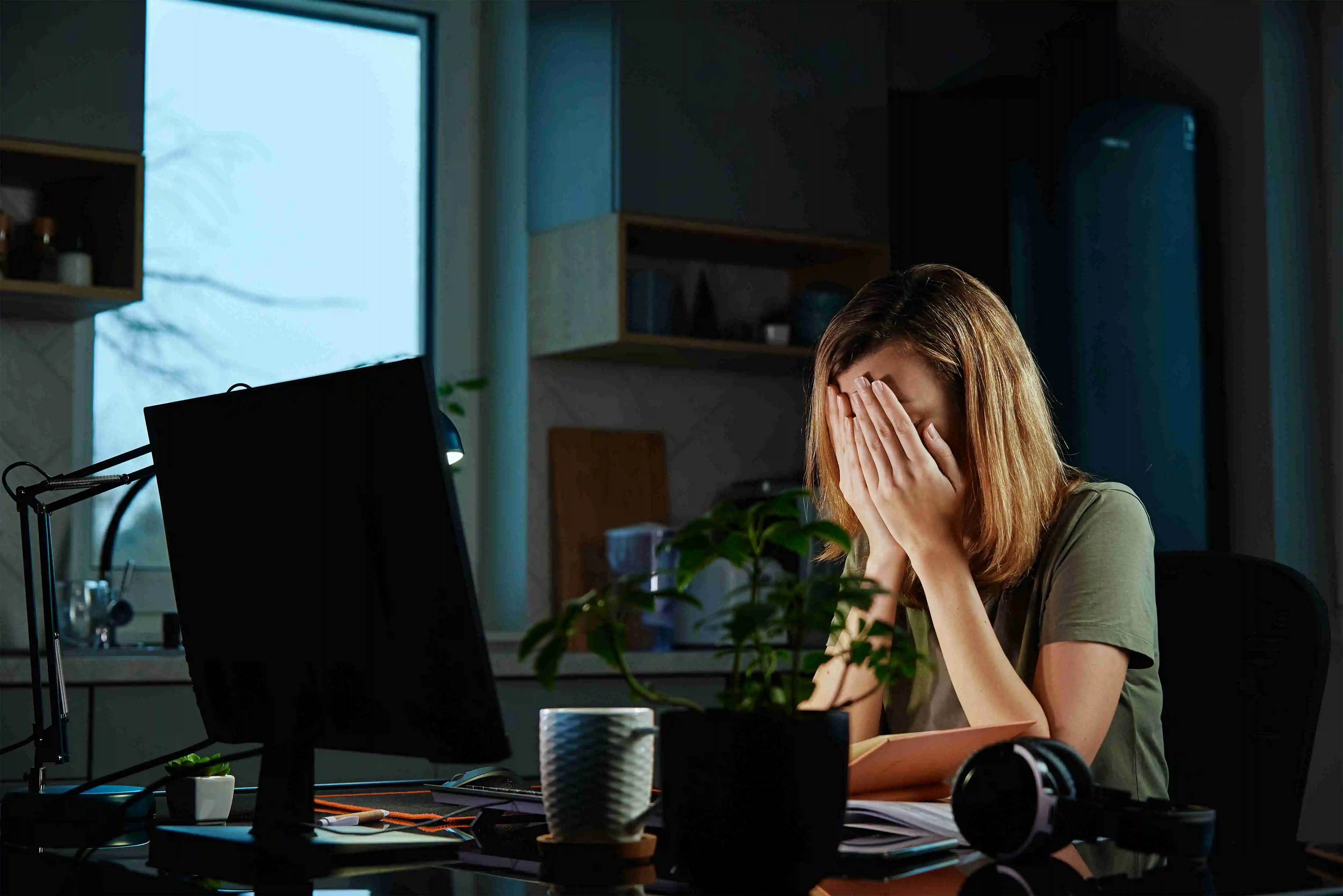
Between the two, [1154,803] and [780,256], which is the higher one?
[780,256]

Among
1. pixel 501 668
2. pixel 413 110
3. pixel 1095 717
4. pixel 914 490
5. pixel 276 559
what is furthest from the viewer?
pixel 413 110

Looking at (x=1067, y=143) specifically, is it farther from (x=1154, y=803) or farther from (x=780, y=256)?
(x=1154, y=803)

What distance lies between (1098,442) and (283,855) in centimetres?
270

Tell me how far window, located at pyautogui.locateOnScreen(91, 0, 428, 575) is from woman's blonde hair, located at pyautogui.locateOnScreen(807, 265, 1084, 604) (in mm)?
2038

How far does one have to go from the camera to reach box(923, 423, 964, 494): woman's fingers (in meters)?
1.68

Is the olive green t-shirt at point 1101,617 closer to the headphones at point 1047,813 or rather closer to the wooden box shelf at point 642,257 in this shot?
the headphones at point 1047,813

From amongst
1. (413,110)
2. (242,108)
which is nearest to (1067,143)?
(413,110)

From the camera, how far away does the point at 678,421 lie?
380 centimetres

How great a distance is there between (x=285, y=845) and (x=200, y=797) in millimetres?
263

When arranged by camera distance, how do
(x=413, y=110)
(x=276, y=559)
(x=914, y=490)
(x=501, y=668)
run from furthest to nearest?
(x=413, y=110) < (x=501, y=668) < (x=914, y=490) < (x=276, y=559)

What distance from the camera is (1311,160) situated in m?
3.50

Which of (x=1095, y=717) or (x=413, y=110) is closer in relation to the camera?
(x=1095, y=717)

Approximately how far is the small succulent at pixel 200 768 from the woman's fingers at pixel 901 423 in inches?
31.1

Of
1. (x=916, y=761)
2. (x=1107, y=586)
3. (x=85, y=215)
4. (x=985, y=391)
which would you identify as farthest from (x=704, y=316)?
(x=916, y=761)
